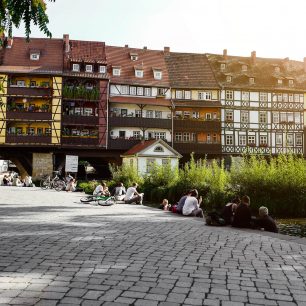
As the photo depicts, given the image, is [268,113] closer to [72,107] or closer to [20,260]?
[72,107]

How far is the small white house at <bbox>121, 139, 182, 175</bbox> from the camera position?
4341 cm

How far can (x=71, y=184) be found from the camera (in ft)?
109

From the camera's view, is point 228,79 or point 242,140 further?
point 228,79

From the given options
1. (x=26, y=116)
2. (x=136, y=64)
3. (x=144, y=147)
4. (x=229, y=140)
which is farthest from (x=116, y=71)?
(x=229, y=140)

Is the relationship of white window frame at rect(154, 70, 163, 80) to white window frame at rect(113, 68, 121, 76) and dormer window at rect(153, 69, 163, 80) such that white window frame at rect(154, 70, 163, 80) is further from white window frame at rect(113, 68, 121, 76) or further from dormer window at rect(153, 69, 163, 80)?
white window frame at rect(113, 68, 121, 76)

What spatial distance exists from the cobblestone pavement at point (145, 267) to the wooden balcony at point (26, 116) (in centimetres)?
3367

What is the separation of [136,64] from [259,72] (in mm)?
14698

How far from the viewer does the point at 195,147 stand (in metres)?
47.0

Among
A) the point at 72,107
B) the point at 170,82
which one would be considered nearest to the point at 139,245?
the point at 72,107

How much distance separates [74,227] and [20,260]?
13.7 ft

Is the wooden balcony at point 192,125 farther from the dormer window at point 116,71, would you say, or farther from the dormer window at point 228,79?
the dormer window at point 116,71

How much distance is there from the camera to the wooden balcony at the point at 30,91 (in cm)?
4347

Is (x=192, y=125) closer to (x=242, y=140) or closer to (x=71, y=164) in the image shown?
(x=242, y=140)

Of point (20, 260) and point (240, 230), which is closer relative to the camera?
point (20, 260)
